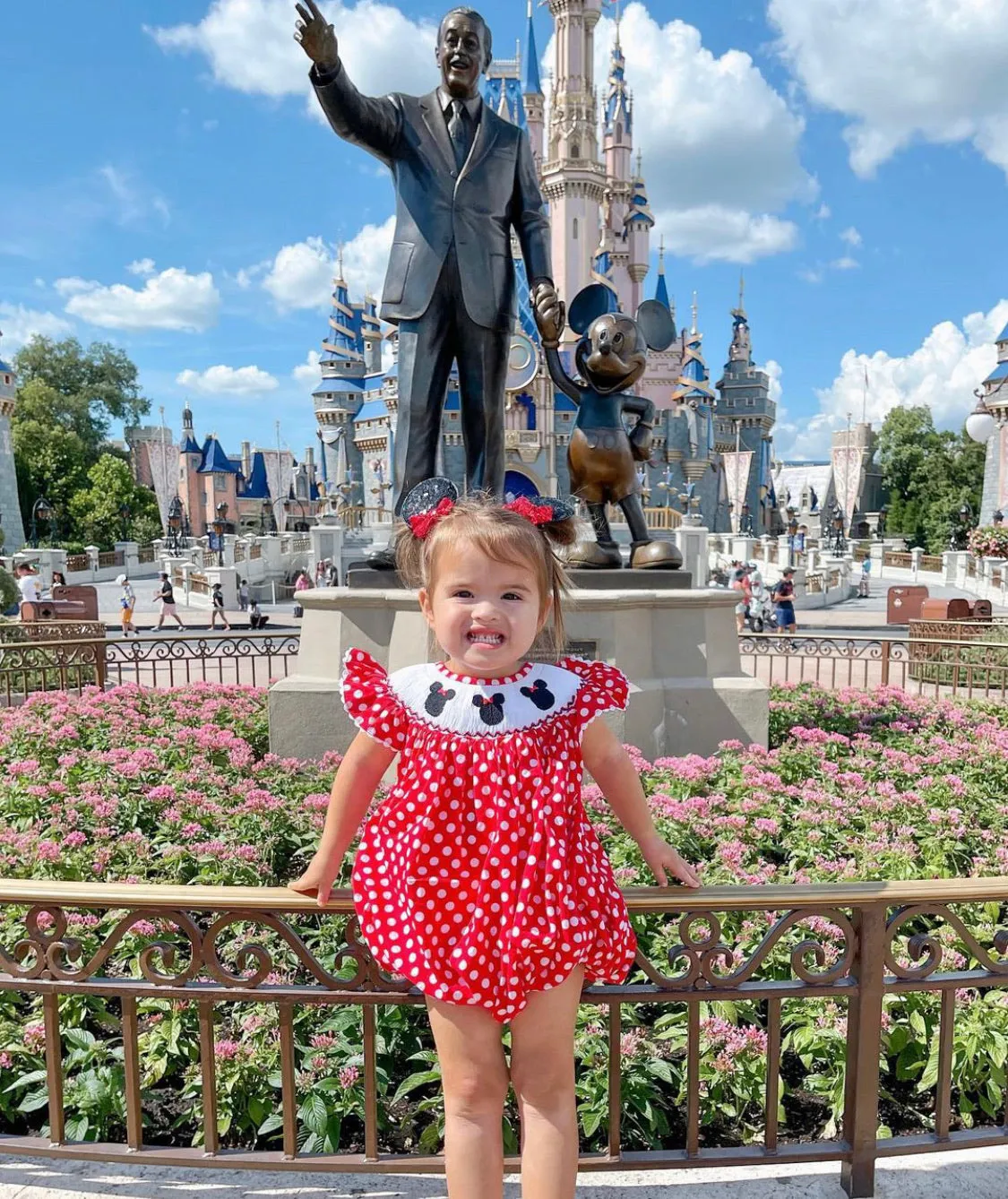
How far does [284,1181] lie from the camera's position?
2121 millimetres

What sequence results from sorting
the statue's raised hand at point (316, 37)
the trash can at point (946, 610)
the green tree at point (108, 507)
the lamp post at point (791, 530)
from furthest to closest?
1. the green tree at point (108, 507)
2. the lamp post at point (791, 530)
3. the trash can at point (946, 610)
4. the statue's raised hand at point (316, 37)

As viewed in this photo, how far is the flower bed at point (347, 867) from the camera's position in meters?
2.37

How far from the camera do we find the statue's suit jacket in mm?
4629

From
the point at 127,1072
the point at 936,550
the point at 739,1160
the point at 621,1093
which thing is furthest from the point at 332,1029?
the point at 936,550

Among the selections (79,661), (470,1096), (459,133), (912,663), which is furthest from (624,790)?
(912,663)

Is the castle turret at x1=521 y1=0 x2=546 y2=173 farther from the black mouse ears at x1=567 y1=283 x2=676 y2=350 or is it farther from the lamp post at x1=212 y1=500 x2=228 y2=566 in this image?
the black mouse ears at x1=567 y1=283 x2=676 y2=350

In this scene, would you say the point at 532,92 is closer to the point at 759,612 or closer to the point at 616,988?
the point at 759,612

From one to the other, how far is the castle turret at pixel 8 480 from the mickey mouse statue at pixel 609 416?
37.8 metres

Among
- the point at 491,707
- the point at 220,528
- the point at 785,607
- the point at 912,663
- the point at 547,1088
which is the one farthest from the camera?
the point at 220,528

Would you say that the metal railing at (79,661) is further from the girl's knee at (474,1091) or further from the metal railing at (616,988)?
the girl's knee at (474,1091)

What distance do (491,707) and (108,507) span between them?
46.1 metres

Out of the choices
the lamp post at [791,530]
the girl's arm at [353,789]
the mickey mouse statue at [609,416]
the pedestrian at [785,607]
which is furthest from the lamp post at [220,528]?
the girl's arm at [353,789]

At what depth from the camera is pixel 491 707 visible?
1.79 meters

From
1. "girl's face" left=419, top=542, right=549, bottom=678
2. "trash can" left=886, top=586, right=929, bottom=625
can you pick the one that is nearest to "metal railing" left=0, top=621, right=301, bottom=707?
"girl's face" left=419, top=542, right=549, bottom=678
